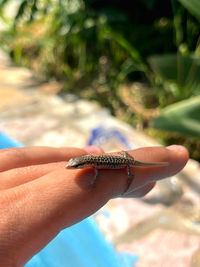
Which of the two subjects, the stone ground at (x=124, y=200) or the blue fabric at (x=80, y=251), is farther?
the stone ground at (x=124, y=200)

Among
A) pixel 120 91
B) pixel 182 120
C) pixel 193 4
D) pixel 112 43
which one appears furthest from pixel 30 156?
pixel 112 43

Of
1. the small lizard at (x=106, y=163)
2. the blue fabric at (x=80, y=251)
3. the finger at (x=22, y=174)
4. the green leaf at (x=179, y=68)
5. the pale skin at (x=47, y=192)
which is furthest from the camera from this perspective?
the green leaf at (x=179, y=68)

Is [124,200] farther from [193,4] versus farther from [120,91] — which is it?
[120,91]

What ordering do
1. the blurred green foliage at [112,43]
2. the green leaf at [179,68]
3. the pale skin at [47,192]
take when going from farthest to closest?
the blurred green foliage at [112,43] → the green leaf at [179,68] → the pale skin at [47,192]

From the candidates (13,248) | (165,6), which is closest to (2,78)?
(165,6)

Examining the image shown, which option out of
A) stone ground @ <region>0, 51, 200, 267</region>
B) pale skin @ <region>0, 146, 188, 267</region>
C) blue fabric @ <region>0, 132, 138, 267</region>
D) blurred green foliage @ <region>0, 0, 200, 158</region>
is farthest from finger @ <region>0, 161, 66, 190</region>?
blurred green foliage @ <region>0, 0, 200, 158</region>

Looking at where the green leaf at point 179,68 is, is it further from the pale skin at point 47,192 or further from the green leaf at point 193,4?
the pale skin at point 47,192

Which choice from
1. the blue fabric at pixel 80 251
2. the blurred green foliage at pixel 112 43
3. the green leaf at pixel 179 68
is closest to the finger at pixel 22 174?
the blue fabric at pixel 80 251
